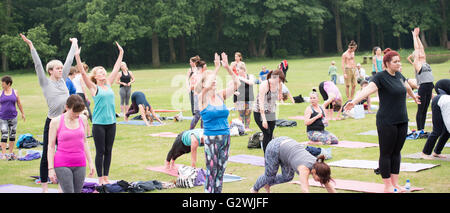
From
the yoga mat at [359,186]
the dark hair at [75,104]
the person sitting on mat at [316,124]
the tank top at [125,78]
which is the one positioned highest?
the dark hair at [75,104]

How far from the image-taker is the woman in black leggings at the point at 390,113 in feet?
23.5

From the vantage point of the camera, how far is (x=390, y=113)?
7.17 m

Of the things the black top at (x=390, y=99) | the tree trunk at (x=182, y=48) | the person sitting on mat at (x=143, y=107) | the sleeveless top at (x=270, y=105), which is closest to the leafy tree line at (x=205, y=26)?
the tree trunk at (x=182, y=48)

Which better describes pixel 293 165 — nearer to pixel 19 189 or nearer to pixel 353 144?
pixel 19 189

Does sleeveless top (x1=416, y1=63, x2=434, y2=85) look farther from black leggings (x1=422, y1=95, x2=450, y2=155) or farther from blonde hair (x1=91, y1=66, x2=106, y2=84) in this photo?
blonde hair (x1=91, y1=66, x2=106, y2=84)

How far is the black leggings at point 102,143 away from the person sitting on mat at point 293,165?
2.46m

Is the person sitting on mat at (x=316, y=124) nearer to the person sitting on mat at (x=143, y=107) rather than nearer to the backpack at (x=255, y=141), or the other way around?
the backpack at (x=255, y=141)

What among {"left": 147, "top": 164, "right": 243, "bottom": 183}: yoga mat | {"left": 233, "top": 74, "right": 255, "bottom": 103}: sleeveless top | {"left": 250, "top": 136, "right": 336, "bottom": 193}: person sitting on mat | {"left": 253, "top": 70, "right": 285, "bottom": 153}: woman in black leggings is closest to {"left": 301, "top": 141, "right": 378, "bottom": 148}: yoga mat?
{"left": 253, "top": 70, "right": 285, "bottom": 153}: woman in black leggings

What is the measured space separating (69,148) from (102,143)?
197cm

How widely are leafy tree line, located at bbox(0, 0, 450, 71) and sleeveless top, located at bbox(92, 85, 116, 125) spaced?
4741 centimetres

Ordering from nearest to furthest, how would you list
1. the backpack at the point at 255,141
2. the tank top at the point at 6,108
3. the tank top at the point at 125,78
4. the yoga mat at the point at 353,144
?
1. the tank top at the point at 6,108
2. the yoga mat at the point at 353,144
3. the backpack at the point at 255,141
4. the tank top at the point at 125,78

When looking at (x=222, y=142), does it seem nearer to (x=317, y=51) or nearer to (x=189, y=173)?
(x=189, y=173)

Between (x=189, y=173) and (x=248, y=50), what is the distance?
5860 cm

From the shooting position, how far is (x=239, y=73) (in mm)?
14734
